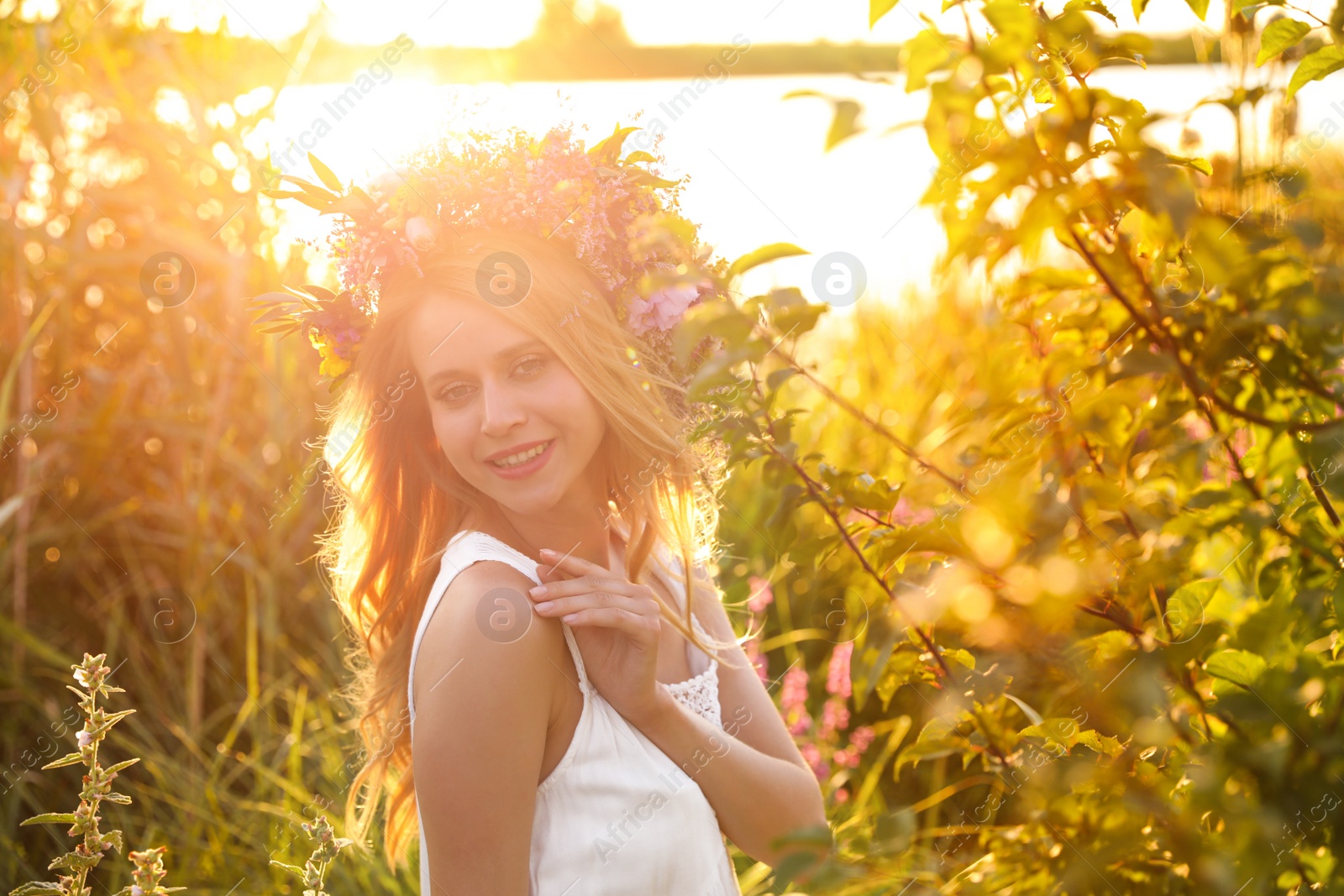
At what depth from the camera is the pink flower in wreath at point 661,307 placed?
6.45 ft

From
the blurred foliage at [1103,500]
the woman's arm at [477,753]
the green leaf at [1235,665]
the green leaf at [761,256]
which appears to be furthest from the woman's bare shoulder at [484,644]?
the green leaf at [1235,665]

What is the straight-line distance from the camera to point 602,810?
1.78 m

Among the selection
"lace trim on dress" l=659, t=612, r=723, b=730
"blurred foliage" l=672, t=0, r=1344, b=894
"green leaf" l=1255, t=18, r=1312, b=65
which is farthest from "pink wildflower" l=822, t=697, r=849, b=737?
"green leaf" l=1255, t=18, r=1312, b=65

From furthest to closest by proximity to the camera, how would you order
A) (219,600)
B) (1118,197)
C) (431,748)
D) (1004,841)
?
(219,600), (431,748), (1004,841), (1118,197)

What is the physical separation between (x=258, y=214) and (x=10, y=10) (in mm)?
1399

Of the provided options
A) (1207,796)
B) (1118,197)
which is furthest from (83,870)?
(1118,197)

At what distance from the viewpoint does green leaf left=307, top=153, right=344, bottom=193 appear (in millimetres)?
1896

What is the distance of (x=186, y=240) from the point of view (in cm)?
393

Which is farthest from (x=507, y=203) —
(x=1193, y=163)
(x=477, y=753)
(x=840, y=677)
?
(x=840, y=677)

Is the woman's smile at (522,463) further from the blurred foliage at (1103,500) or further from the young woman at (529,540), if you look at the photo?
the blurred foliage at (1103,500)

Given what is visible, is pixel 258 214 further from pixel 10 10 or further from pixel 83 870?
pixel 83 870

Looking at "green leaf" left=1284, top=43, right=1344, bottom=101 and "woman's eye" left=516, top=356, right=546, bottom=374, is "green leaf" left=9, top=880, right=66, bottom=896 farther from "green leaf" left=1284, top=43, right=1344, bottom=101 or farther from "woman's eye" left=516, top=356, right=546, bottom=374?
"green leaf" left=1284, top=43, right=1344, bottom=101

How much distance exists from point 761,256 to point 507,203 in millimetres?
1090

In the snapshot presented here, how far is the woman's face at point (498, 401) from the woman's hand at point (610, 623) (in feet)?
0.58
